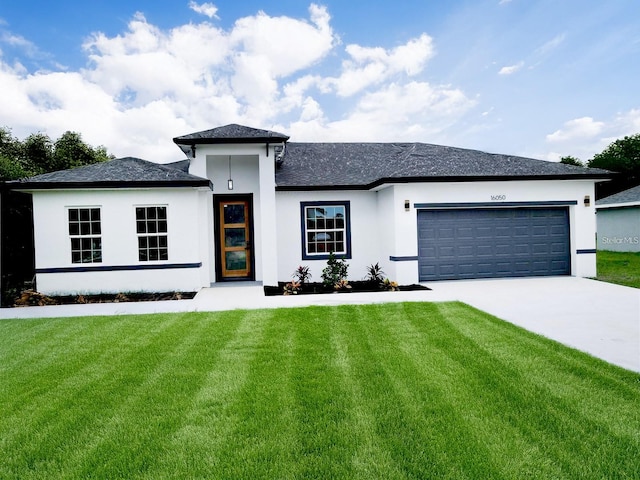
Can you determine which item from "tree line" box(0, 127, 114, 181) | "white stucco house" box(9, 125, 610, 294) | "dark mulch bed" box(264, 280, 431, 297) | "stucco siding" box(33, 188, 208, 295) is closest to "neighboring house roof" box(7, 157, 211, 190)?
"white stucco house" box(9, 125, 610, 294)

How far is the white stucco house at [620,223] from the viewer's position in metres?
22.5

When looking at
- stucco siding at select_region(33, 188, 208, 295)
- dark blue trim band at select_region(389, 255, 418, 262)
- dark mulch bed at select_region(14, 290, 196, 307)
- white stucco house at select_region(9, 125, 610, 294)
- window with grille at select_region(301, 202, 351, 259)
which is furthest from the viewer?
window with grille at select_region(301, 202, 351, 259)

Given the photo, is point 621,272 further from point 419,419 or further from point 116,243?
point 116,243

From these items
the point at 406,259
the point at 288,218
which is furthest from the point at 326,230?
the point at 406,259

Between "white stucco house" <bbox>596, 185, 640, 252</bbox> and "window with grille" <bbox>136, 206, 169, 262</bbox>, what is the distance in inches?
907

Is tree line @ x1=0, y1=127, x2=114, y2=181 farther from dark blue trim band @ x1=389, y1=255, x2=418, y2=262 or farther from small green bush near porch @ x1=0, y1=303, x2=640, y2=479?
small green bush near porch @ x1=0, y1=303, x2=640, y2=479

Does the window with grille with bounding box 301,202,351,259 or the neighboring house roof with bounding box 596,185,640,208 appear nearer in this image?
the window with grille with bounding box 301,202,351,259

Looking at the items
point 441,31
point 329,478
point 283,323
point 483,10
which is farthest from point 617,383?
point 441,31

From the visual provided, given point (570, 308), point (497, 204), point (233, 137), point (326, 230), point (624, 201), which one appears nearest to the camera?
point (570, 308)

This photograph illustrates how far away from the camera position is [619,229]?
23.8m

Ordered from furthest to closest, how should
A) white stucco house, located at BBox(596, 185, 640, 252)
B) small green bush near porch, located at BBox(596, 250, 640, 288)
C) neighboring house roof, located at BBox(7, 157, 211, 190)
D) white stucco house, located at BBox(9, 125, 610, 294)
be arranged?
white stucco house, located at BBox(596, 185, 640, 252) → small green bush near porch, located at BBox(596, 250, 640, 288) → white stucco house, located at BBox(9, 125, 610, 294) → neighboring house roof, located at BBox(7, 157, 211, 190)

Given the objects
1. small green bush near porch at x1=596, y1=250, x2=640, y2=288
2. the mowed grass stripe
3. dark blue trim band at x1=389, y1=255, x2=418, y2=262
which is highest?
dark blue trim band at x1=389, y1=255, x2=418, y2=262

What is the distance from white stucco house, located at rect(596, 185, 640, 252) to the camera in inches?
887

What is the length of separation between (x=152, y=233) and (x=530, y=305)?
31.2ft
